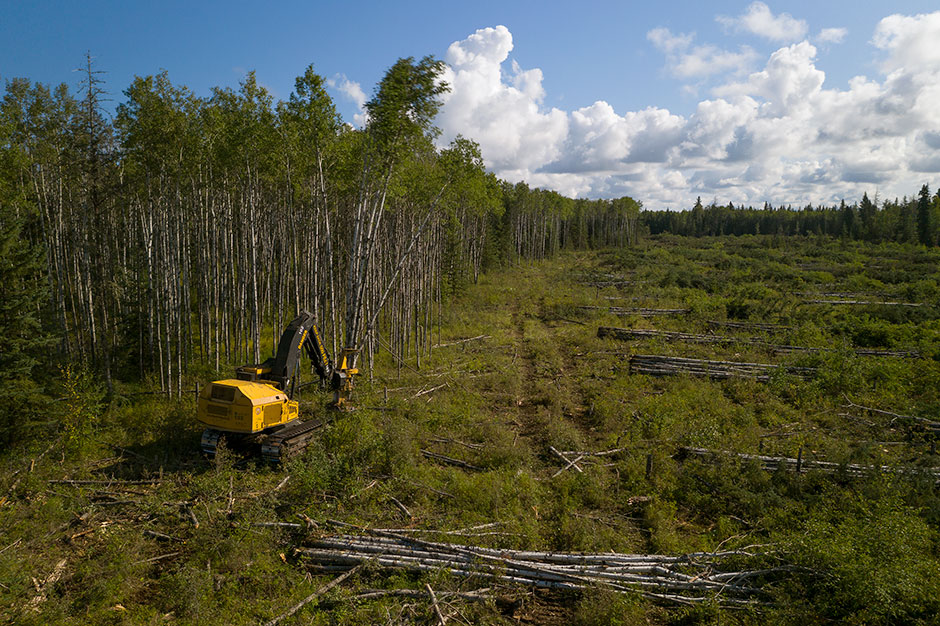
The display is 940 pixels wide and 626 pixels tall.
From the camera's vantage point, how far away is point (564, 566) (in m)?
7.34

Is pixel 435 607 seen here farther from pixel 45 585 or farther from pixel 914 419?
pixel 914 419

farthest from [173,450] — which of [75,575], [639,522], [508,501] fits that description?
[639,522]

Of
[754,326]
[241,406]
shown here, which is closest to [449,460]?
[241,406]

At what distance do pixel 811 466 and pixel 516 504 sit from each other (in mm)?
6952

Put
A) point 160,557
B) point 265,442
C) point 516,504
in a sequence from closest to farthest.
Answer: point 160,557
point 516,504
point 265,442

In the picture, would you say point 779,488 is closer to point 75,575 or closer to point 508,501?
point 508,501

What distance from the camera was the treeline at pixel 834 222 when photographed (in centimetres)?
5916

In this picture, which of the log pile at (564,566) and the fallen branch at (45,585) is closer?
the fallen branch at (45,585)

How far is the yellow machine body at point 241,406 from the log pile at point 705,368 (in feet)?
45.7

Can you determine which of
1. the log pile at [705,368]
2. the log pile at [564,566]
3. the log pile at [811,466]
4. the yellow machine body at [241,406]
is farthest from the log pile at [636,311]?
the yellow machine body at [241,406]

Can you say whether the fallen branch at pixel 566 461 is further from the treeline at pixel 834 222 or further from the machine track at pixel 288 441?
the treeline at pixel 834 222

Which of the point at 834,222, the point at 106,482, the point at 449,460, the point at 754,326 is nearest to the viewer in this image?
the point at 106,482

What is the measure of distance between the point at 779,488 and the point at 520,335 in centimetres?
1623

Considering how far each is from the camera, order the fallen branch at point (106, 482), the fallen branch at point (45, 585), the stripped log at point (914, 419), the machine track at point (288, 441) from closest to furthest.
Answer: the fallen branch at point (45, 585) → the fallen branch at point (106, 482) → the machine track at point (288, 441) → the stripped log at point (914, 419)
